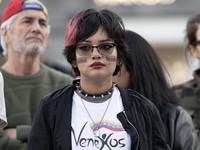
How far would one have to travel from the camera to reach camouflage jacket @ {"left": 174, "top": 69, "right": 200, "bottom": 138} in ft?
19.0

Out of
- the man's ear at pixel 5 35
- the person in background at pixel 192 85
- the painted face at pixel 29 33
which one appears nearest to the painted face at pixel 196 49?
the person in background at pixel 192 85

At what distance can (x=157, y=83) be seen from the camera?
4879 mm

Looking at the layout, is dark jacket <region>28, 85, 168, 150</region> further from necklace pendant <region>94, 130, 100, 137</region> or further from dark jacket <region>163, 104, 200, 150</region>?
dark jacket <region>163, 104, 200, 150</region>

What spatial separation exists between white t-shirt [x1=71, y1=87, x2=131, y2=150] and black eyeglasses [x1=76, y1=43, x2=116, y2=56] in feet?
0.87

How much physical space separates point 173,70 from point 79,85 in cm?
2134

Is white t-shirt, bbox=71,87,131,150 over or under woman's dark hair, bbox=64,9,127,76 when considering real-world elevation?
under

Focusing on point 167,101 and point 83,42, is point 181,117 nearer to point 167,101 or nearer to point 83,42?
point 167,101

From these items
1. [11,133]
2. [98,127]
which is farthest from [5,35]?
[98,127]

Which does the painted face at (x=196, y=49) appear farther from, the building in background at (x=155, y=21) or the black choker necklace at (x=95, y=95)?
the building in background at (x=155, y=21)

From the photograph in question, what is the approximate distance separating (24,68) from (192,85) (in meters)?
1.45

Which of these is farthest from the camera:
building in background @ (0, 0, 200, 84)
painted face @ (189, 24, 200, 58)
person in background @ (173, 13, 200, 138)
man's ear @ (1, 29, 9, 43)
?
building in background @ (0, 0, 200, 84)

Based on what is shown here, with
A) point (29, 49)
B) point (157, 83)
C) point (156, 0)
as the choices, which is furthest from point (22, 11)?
point (156, 0)

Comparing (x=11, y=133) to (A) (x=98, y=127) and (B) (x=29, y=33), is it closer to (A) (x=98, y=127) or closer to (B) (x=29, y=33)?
(B) (x=29, y=33)

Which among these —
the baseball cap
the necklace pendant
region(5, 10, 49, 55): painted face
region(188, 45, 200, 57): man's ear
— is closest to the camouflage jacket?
region(188, 45, 200, 57): man's ear
